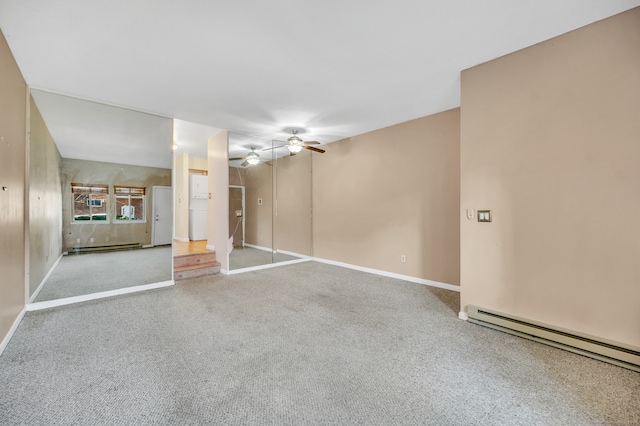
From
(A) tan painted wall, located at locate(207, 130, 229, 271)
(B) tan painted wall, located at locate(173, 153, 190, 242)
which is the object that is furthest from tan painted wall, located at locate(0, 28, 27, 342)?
(B) tan painted wall, located at locate(173, 153, 190, 242)

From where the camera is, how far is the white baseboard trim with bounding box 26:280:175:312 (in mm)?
3135

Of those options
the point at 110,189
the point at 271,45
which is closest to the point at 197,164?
the point at 110,189

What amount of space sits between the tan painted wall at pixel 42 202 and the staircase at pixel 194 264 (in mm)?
1612

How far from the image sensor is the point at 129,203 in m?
4.15

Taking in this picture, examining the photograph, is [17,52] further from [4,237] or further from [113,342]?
[113,342]

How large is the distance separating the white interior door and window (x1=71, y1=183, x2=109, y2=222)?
2.20ft

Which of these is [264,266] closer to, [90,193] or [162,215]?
[162,215]

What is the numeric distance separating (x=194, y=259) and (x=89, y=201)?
185 centimetres

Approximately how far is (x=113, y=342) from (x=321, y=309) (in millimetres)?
2145

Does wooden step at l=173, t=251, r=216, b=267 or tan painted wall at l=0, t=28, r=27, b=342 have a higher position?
tan painted wall at l=0, t=28, r=27, b=342

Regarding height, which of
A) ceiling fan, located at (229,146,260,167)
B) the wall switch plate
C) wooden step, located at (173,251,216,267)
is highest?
ceiling fan, located at (229,146,260,167)

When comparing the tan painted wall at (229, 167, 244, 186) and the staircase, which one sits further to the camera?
the tan painted wall at (229, 167, 244, 186)

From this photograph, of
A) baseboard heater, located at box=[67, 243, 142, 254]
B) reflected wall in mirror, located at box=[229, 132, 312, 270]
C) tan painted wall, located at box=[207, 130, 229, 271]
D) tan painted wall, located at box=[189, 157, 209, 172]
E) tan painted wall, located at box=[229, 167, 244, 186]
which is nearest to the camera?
baseboard heater, located at box=[67, 243, 142, 254]

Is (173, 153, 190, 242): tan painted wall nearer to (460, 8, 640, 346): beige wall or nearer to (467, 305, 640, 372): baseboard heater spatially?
(460, 8, 640, 346): beige wall
